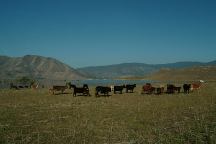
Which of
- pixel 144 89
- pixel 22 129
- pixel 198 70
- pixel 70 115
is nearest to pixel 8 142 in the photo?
pixel 22 129

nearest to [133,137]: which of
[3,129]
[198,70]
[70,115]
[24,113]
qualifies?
[3,129]

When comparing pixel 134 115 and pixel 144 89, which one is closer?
pixel 134 115

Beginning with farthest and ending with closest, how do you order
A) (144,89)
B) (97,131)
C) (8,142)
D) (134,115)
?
1. (144,89)
2. (134,115)
3. (97,131)
4. (8,142)

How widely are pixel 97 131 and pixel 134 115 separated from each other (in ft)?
16.2

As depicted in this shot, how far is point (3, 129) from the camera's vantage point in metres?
14.9

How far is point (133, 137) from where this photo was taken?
13047 millimetres

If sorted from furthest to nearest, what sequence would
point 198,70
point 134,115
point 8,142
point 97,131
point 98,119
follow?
point 198,70 < point 134,115 < point 98,119 < point 97,131 < point 8,142

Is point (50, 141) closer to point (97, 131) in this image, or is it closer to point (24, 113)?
point (97, 131)

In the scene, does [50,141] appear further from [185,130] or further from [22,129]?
[185,130]

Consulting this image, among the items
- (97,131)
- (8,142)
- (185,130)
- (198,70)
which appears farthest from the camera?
(198,70)

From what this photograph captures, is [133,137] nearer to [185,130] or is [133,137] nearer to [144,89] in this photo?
[185,130]

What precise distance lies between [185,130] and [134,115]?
5728 millimetres

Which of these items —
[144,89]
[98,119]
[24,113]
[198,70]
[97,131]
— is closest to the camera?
[97,131]

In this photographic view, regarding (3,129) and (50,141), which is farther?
(3,129)
